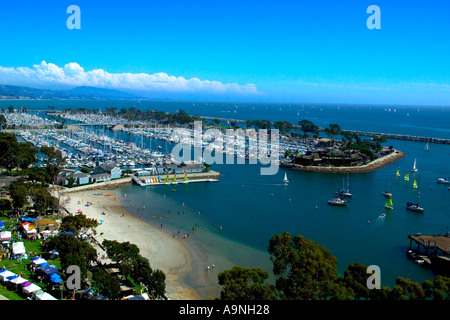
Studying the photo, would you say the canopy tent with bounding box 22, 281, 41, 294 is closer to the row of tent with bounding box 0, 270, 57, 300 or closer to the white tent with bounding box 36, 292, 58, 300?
the row of tent with bounding box 0, 270, 57, 300

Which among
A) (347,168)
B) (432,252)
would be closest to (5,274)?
(432,252)

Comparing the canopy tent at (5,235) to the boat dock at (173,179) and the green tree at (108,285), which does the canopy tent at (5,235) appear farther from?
the boat dock at (173,179)

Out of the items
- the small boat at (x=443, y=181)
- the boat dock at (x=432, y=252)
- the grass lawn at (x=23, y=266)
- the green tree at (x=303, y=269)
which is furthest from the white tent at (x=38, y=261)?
the small boat at (x=443, y=181)

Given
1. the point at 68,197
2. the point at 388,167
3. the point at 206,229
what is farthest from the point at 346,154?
the point at 68,197
